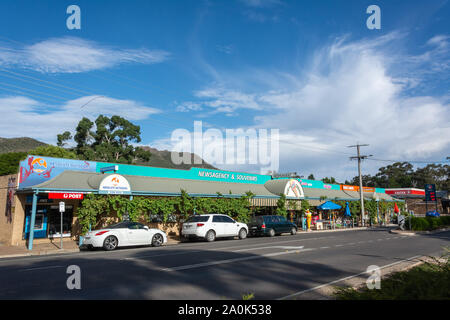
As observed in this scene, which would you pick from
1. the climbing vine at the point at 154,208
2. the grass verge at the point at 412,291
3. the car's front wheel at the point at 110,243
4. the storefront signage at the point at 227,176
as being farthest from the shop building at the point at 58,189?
the grass verge at the point at 412,291

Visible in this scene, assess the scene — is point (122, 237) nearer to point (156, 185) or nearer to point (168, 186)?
point (156, 185)

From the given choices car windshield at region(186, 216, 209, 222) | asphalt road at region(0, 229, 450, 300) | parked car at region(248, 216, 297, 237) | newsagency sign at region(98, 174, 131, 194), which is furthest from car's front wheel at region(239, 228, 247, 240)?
asphalt road at region(0, 229, 450, 300)

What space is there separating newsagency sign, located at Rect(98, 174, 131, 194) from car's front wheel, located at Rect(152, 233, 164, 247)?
418 cm

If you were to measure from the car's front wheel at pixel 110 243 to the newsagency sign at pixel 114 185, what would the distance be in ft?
13.8

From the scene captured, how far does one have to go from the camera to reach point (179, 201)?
23484 mm

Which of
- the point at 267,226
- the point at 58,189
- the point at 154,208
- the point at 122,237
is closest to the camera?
the point at 122,237

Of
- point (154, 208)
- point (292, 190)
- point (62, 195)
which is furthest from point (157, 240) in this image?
point (292, 190)

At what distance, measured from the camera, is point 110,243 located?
53.1 feet

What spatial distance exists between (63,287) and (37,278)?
163 cm

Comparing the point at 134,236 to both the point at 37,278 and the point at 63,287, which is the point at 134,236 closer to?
the point at 37,278

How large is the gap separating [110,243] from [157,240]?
277 centimetres

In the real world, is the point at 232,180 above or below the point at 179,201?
above

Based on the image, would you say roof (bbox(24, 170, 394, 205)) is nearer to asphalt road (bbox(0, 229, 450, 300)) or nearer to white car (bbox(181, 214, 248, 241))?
white car (bbox(181, 214, 248, 241))
